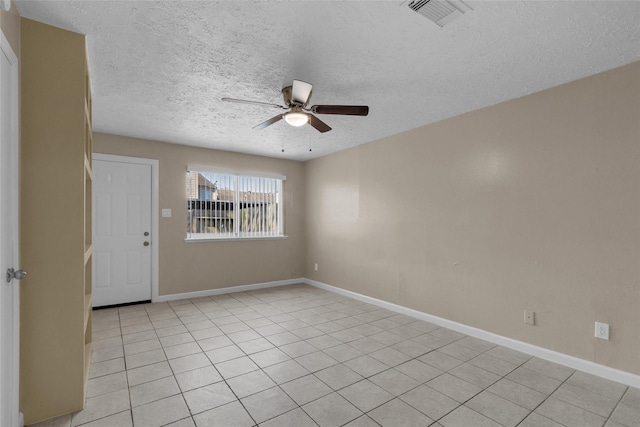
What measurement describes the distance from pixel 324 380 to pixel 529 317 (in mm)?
1983

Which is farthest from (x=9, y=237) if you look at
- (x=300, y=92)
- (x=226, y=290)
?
(x=226, y=290)

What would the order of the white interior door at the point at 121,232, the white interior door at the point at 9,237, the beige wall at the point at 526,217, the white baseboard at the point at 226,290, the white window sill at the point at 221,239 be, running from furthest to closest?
the white window sill at the point at 221,239 < the white baseboard at the point at 226,290 < the white interior door at the point at 121,232 < the beige wall at the point at 526,217 < the white interior door at the point at 9,237

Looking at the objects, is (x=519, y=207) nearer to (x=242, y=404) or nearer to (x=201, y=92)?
(x=242, y=404)

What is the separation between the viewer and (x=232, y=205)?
5.37 meters

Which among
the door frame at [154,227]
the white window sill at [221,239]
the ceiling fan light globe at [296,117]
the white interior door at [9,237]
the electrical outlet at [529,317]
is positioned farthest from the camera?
the white window sill at [221,239]

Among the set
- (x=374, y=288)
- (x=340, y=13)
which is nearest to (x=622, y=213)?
(x=340, y=13)

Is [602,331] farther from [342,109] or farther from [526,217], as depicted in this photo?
[342,109]

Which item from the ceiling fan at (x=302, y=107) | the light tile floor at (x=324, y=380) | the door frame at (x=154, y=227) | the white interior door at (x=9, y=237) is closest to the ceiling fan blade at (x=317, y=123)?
the ceiling fan at (x=302, y=107)

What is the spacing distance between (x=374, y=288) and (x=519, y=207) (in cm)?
225

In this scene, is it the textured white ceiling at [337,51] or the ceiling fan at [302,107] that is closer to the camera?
the textured white ceiling at [337,51]

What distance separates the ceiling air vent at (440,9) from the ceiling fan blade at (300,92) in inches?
34.4

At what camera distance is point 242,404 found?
2121 millimetres

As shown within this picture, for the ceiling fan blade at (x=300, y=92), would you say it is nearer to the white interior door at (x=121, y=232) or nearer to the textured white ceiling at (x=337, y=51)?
the textured white ceiling at (x=337, y=51)

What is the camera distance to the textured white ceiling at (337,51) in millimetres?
1776
